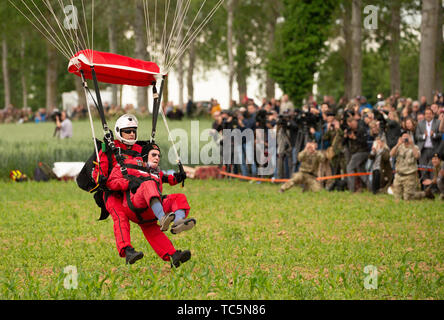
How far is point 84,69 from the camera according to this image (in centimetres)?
927

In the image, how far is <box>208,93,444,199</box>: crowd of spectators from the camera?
1716cm

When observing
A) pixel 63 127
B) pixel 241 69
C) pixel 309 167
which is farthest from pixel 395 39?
pixel 241 69

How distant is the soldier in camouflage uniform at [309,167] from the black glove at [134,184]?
33.5ft

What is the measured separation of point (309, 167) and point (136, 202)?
34.3ft

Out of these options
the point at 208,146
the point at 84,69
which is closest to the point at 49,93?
the point at 208,146

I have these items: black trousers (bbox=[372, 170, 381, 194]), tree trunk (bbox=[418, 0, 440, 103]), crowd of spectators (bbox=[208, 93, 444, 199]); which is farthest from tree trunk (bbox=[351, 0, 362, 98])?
black trousers (bbox=[372, 170, 381, 194])

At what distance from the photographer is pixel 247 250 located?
35.3 ft

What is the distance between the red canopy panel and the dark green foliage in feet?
77.2

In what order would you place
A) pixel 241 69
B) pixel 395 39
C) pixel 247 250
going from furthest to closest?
pixel 241 69, pixel 395 39, pixel 247 250

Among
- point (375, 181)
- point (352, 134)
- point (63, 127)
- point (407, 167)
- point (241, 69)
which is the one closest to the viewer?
point (407, 167)

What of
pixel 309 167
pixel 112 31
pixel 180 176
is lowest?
pixel 309 167

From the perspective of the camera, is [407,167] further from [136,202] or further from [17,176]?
[17,176]

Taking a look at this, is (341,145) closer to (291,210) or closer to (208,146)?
(291,210)

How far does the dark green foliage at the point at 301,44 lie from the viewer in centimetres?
3194
